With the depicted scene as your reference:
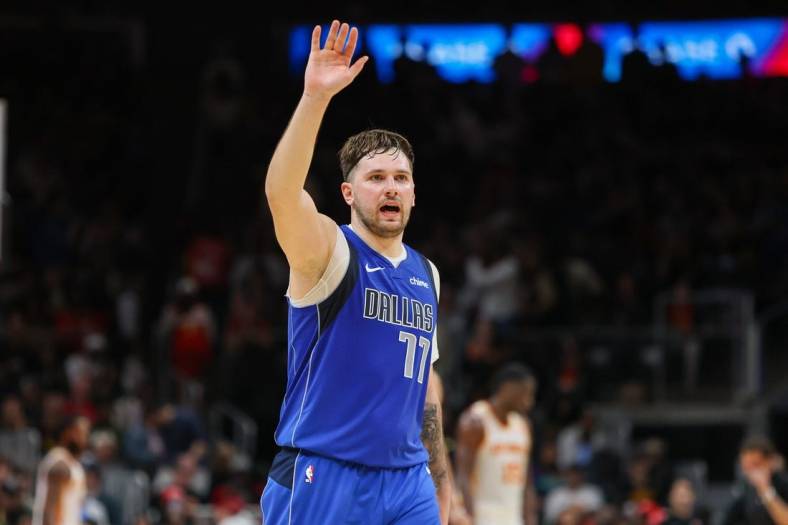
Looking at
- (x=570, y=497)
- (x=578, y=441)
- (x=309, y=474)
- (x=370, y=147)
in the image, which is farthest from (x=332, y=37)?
(x=578, y=441)

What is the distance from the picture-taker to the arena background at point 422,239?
15922 millimetres

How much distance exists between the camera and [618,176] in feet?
64.7

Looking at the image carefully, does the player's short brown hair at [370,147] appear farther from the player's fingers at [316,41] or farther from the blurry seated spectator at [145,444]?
the blurry seated spectator at [145,444]

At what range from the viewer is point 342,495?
5.60m

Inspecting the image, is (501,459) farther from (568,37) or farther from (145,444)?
(568,37)

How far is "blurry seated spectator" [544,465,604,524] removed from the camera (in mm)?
14305

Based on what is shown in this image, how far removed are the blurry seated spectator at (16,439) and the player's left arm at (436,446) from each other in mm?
9344

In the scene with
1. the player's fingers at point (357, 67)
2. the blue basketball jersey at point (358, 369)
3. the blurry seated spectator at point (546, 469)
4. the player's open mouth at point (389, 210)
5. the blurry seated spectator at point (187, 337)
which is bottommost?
the blurry seated spectator at point (546, 469)

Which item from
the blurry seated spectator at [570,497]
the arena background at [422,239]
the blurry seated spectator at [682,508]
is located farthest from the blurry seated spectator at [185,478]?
the blurry seated spectator at [682,508]

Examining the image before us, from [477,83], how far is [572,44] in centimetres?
145

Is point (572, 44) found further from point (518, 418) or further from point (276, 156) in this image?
point (276, 156)

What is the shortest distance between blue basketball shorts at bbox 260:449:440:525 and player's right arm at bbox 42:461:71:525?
17.8ft

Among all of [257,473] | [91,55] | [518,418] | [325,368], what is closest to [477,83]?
[91,55]

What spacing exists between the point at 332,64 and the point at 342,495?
1621 mm
